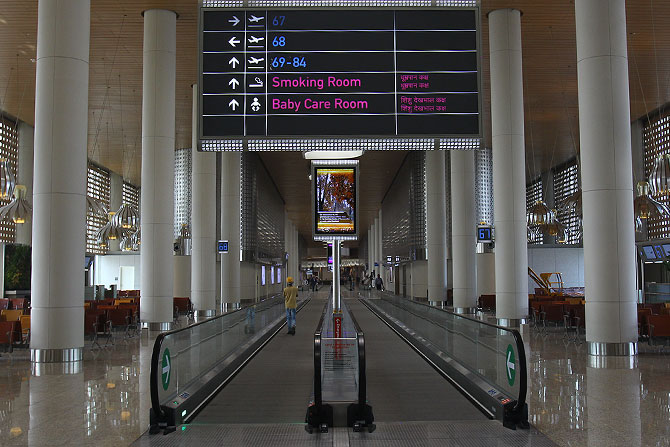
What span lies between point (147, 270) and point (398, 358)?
8.01m

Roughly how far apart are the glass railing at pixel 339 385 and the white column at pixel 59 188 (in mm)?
6465

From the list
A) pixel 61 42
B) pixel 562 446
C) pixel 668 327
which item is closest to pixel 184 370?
pixel 562 446

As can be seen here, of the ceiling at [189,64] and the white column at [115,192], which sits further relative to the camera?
the white column at [115,192]

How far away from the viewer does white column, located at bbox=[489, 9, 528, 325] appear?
61.7 ft

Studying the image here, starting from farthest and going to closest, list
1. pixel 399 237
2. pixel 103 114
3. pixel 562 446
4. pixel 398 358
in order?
pixel 399 237, pixel 103 114, pixel 398 358, pixel 562 446

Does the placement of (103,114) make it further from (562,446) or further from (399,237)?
(562,446)

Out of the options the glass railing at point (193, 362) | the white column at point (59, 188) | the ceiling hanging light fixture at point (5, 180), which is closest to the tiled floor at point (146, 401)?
the glass railing at point (193, 362)

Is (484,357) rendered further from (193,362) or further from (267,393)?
(193,362)

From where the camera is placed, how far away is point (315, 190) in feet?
61.9

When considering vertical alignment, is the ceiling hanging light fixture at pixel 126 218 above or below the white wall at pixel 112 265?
above

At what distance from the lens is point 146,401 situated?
28.0 feet

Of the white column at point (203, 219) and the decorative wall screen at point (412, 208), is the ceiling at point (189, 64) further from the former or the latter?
the decorative wall screen at point (412, 208)

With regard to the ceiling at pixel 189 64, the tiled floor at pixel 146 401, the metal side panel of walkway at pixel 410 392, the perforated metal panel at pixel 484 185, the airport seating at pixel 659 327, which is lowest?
the metal side panel of walkway at pixel 410 392

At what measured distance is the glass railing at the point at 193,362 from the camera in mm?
7111
